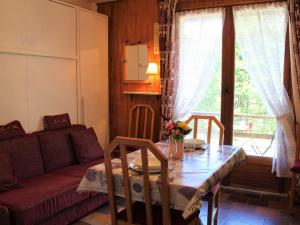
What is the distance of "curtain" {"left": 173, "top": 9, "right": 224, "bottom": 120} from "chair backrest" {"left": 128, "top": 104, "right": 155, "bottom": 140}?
449 millimetres

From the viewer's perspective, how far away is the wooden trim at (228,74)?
12.6 ft

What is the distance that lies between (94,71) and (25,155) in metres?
1.71

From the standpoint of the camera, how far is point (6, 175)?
9.09 feet

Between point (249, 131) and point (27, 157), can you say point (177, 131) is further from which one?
point (249, 131)

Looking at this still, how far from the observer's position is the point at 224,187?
3979mm

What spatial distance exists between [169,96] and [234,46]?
101cm

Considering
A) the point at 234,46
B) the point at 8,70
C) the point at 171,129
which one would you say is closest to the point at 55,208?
the point at 171,129

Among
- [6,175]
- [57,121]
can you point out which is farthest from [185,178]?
[57,121]

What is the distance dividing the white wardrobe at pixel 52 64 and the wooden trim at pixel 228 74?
1.76 metres

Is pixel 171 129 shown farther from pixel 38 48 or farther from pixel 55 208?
pixel 38 48

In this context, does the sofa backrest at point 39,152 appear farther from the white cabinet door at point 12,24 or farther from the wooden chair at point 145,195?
the wooden chair at point 145,195

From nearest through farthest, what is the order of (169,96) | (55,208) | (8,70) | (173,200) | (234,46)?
(173,200) < (55,208) < (8,70) < (234,46) < (169,96)

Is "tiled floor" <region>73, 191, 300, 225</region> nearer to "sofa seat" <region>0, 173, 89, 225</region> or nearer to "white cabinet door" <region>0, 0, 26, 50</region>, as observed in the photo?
"sofa seat" <region>0, 173, 89, 225</region>

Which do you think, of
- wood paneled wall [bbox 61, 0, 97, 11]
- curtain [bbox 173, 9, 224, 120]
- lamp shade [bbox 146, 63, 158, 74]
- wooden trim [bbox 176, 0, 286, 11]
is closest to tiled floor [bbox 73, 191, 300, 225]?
curtain [bbox 173, 9, 224, 120]
